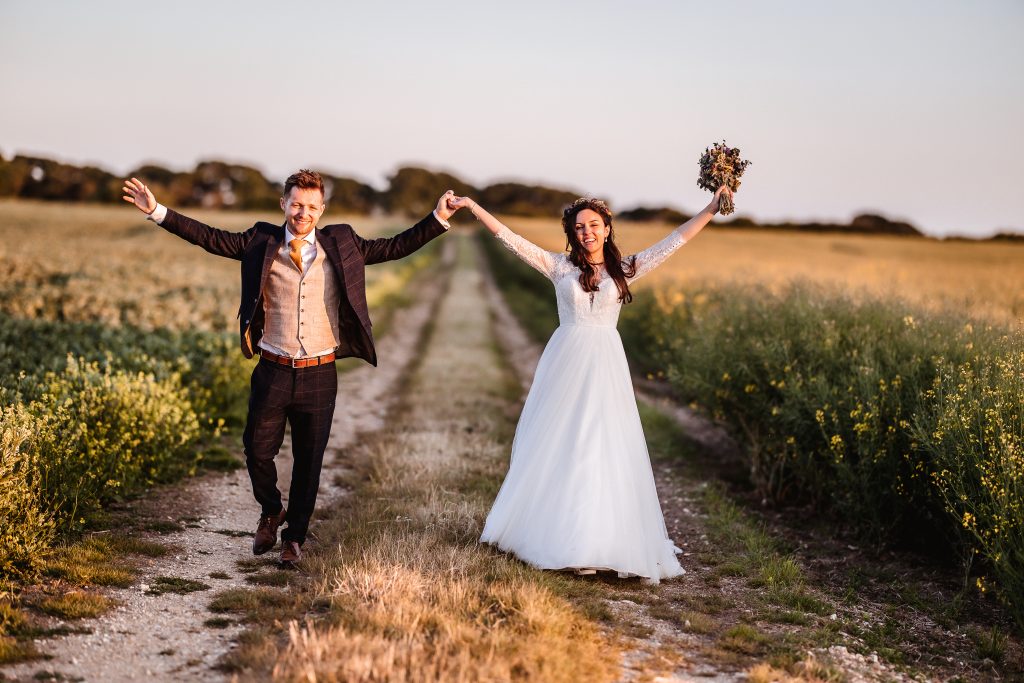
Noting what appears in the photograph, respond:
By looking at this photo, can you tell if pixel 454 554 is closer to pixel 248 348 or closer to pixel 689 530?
pixel 248 348

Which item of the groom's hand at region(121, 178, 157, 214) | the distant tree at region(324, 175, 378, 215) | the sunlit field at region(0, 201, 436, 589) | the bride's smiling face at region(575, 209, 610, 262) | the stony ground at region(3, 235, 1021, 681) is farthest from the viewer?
the distant tree at region(324, 175, 378, 215)

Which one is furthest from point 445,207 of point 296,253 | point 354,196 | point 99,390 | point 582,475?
point 354,196

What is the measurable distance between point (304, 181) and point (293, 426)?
188 cm

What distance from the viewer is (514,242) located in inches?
250

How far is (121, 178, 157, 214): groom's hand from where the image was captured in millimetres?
5652

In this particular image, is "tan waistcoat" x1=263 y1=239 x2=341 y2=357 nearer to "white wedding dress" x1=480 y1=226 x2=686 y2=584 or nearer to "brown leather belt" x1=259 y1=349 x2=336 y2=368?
"brown leather belt" x1=259 y1=349 x2=336 y2=368

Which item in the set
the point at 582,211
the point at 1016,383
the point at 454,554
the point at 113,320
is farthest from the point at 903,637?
the point at 113,320

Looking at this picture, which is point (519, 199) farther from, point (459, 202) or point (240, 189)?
point (459, 202)

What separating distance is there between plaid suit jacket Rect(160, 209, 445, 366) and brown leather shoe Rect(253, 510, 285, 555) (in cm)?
143

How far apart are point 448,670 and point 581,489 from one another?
213cm

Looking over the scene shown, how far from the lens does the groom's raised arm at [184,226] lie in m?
5.68

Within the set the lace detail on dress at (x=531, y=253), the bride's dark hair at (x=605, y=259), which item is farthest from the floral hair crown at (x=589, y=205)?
the lace detail on dress at (x=531, y=253)

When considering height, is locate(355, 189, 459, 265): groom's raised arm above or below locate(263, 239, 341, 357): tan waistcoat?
above


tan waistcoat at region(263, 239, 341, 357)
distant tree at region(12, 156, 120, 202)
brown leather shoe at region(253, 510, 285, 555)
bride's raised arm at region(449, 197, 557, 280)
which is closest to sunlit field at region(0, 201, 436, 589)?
brown leather shoe at region(253, 510, 285, 555)
